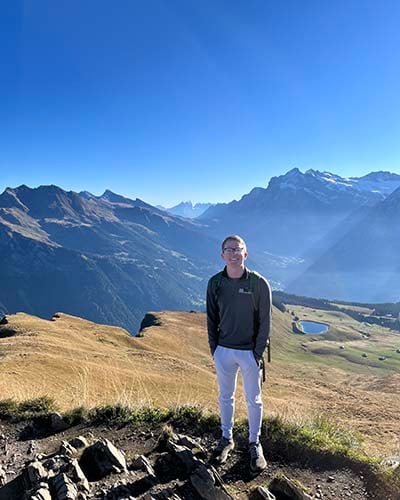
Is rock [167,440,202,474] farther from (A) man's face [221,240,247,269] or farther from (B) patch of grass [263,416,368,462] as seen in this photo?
(A) man's face [221,240,247,269]

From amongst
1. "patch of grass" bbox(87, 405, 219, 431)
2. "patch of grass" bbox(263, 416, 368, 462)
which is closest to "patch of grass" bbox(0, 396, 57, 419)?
"patch of grass" bbox(87, 405, 219, 431)

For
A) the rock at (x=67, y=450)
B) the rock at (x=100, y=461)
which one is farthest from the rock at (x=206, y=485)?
the rock at (x=67, y=450)

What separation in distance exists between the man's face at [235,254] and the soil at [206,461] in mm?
Result: 4080

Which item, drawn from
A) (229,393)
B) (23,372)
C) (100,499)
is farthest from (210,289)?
(23,372)

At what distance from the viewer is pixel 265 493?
6.52m

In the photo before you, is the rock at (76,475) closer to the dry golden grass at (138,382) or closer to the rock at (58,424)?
the rock at (58,424)

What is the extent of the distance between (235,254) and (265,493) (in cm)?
427

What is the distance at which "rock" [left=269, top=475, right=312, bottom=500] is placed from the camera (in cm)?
659

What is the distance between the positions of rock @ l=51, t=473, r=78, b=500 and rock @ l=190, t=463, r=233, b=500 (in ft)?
6.52

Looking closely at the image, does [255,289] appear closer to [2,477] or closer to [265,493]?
[265,493]

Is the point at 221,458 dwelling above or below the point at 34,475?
above

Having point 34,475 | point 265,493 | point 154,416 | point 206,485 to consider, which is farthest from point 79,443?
point 265,493

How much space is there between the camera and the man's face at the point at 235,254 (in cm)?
788

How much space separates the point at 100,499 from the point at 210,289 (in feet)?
14.0
